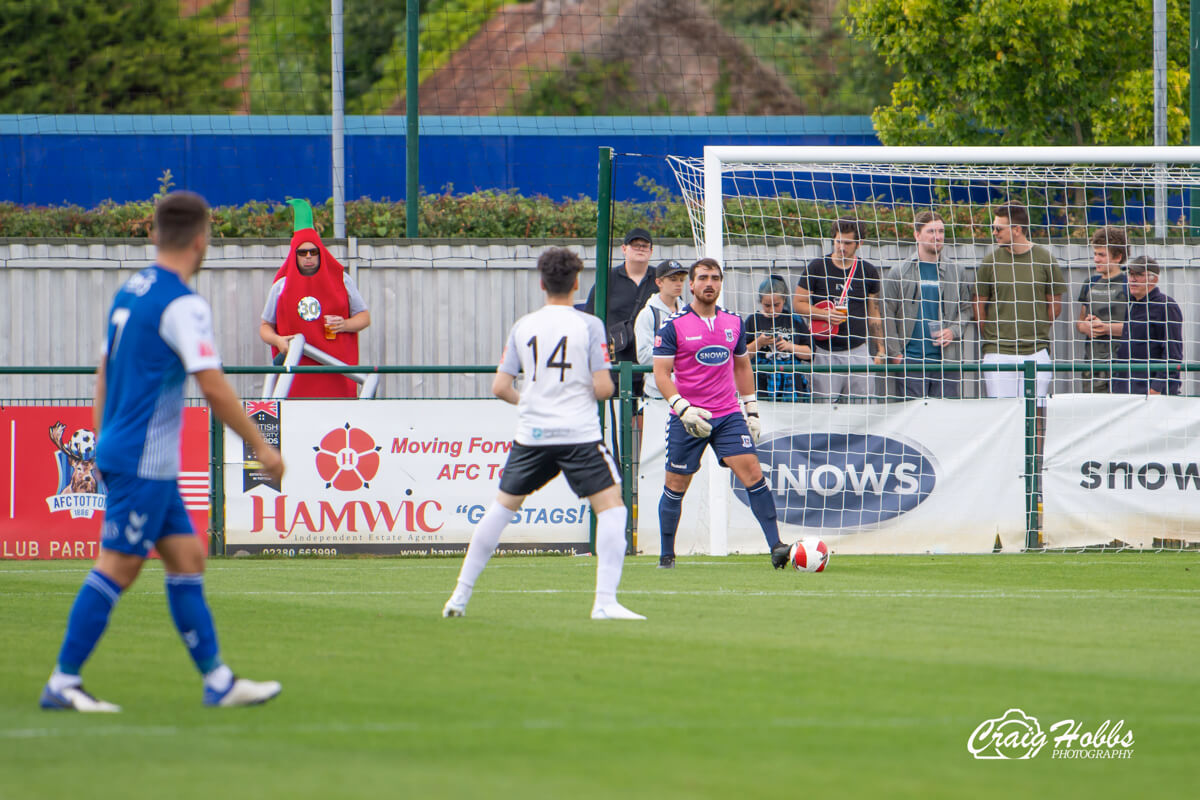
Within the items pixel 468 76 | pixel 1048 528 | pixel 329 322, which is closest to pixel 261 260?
pixel 329 322

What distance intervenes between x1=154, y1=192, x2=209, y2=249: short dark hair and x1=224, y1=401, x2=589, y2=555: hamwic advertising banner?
715 centimetres

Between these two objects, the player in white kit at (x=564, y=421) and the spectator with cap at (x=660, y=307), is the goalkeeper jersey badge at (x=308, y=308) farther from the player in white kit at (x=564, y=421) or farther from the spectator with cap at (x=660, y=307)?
the player in white kit at (x=564, y=421)

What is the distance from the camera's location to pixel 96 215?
16672 mm

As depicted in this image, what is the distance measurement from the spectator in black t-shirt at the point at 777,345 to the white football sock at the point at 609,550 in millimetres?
5210

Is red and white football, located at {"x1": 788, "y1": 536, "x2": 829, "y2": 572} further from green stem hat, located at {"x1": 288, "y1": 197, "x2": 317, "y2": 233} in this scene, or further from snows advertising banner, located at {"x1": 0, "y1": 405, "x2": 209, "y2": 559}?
green stem hat, located at {"x1": 288, "y1": 197, "x2": 317, "y2": 233}

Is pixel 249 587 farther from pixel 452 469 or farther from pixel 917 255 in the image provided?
pixel 917 255

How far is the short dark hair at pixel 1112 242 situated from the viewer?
44.5 ft

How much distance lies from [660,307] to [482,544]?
5148mm

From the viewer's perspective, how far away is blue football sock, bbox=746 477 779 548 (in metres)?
11.0

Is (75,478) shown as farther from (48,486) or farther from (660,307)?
(660,307)

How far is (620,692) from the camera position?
18.7 feet

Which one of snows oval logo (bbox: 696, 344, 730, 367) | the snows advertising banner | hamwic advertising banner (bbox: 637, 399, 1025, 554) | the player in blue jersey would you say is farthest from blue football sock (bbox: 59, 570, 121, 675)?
hamwic advertising banner (bbox: 637, 399, 1025, 554)

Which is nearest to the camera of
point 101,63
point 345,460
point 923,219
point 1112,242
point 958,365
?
Answer: point 345,460

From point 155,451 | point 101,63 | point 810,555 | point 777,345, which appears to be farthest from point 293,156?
point 101,63
